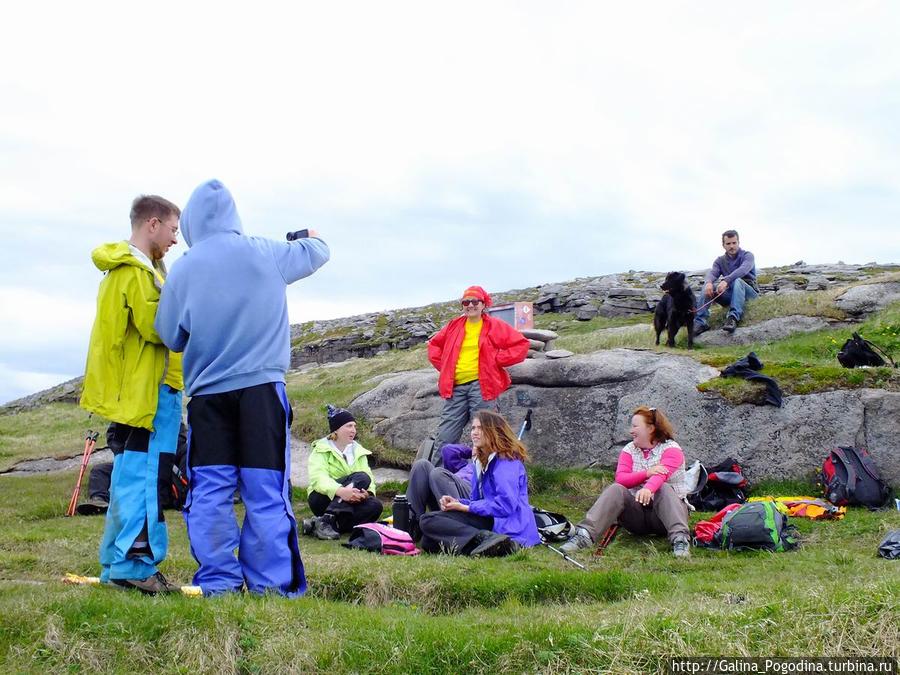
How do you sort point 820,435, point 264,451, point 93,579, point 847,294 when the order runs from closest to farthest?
point 264,451 → point 93,579 → point 820,435 → point 847,294

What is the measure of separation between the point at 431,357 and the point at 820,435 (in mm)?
5662

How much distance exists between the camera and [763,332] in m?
16.4

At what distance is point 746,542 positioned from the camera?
8.00m

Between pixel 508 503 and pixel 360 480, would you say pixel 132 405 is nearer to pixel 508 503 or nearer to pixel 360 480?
pixel 508 503

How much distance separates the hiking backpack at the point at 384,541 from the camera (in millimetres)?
8414

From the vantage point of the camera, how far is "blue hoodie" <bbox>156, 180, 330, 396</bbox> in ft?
18.3

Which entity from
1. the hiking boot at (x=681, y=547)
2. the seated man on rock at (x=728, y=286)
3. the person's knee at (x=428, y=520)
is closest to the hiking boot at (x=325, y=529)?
the person's knee at (x=428, y=520)

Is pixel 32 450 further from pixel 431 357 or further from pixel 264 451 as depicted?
pixel 264 451

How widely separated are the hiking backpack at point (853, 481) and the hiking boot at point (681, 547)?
272 centimetres

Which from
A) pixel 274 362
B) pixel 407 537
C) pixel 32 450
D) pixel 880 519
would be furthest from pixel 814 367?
pixel 32 450

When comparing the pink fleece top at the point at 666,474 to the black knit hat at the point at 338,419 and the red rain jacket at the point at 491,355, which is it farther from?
the black knit hat at the point at 338,419

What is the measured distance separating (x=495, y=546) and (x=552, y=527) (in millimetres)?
1257

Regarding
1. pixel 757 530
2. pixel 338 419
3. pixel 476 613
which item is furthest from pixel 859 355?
pixel 476 613

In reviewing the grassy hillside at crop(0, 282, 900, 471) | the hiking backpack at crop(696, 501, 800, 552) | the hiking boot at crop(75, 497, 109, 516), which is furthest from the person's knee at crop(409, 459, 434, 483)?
the hiking boot at crop(75, 497, 109, 516)
